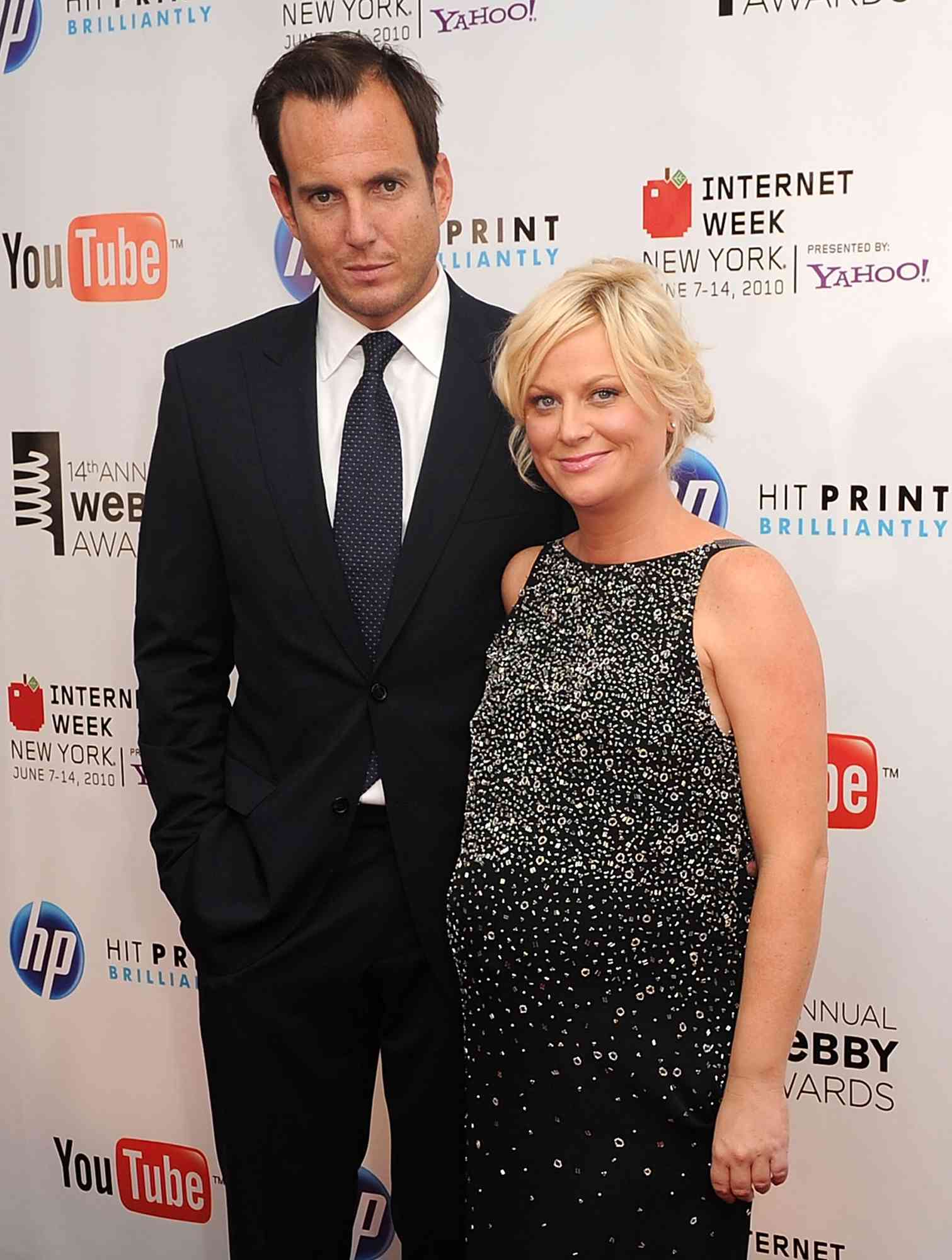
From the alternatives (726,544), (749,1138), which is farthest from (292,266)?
(749,1138)

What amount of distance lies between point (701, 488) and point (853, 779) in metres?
0.52

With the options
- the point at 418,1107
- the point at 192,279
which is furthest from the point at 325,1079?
the point at 192,279

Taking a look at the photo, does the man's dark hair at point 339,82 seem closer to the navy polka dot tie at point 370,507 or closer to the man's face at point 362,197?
the man's face at point 362,197

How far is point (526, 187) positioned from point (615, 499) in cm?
89

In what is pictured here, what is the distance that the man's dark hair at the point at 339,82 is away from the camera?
A: 171 cm

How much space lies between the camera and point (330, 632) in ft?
5.74

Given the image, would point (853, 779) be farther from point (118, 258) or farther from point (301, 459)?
point (118, 258)

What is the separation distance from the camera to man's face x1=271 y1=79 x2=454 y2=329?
1.71 meters

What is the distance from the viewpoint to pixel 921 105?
2.02 metres

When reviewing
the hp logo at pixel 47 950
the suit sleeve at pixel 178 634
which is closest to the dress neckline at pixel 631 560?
the suit sleeve at pixel 178 634

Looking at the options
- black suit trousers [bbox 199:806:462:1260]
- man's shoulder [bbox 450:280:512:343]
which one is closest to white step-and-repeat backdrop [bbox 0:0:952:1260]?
man's shoulder [bbox 450:280:512:343]

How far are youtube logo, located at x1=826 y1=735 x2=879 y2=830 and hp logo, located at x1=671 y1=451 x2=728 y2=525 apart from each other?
40cm

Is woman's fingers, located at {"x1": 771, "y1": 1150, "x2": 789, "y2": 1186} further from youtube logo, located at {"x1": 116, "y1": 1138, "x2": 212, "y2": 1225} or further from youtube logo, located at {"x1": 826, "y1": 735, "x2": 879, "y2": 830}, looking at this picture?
youtube logo, located at {"x1": 116, "y1": 1138, "x2": 212, "y2": 1225}

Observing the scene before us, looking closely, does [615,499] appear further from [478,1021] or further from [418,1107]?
[418,1107]
